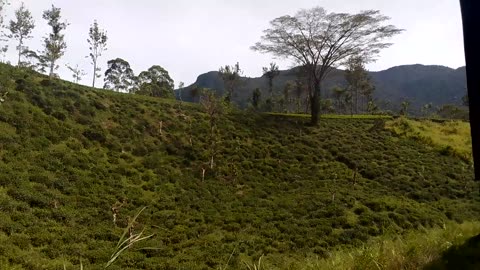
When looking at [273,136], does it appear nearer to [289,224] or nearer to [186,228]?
[289,224]

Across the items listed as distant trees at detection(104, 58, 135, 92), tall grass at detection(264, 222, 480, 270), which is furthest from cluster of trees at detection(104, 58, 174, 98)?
tall grass at detection(264, 222, 480, 270)

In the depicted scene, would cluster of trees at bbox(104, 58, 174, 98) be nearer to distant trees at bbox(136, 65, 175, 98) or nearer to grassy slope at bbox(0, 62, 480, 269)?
distant trees at bbox(136, 65, 175, 98)

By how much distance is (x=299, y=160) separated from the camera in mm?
29781

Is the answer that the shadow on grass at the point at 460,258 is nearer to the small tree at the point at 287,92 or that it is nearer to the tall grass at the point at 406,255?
the tall grass at the point at 406,255

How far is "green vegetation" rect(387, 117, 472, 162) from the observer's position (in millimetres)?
35438

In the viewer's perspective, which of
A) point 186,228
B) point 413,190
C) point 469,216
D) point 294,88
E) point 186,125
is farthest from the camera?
point 294,88

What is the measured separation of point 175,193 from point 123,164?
151 inches

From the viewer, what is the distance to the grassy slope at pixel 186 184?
14.3 meters

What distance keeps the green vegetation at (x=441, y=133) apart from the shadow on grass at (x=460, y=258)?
32228 mm

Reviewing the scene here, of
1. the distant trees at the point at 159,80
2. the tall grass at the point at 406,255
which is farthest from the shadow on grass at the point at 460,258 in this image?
the distant trees at the point at 159,80

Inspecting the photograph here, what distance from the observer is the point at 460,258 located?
551 cm

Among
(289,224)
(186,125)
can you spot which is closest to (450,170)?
(289,224)

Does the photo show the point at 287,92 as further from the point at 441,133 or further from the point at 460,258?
the point at 460,258

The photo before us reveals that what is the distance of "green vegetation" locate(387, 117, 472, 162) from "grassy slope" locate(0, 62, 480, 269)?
2068 mm
